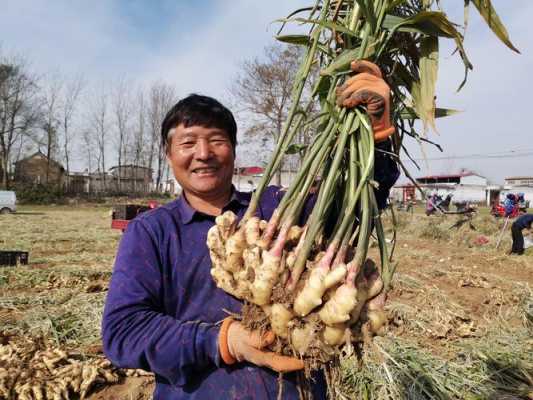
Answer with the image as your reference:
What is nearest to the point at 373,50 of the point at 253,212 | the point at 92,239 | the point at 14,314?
the point at 253,212

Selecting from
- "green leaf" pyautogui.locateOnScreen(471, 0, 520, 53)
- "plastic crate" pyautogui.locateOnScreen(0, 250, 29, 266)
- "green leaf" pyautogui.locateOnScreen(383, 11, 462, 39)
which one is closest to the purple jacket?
"green leaf" pyautogui.locateOnScreen(383, 11, 462, 39)

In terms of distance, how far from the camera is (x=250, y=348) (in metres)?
1.23

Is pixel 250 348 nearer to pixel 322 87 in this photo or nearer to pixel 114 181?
pixel 322 87

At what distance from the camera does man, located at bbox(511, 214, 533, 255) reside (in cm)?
926

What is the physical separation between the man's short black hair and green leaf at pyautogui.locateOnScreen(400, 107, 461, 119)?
0.66 meters

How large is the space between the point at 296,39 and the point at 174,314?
3.61ft

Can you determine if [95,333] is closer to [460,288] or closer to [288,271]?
[288,271]

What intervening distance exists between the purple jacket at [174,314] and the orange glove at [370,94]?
2.28 ft

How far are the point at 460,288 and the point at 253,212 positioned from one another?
583 centimetres

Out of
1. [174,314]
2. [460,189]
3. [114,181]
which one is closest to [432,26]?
[174,314]

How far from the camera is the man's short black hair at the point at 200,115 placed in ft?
4.97

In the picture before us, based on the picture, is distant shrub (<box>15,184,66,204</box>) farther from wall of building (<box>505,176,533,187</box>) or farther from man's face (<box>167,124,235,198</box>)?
wall of building (<box>505,176,533,187</box>)

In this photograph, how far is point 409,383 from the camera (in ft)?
9.41

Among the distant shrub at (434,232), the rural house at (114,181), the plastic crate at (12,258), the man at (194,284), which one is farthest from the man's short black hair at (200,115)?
the rural house at (114,181)
